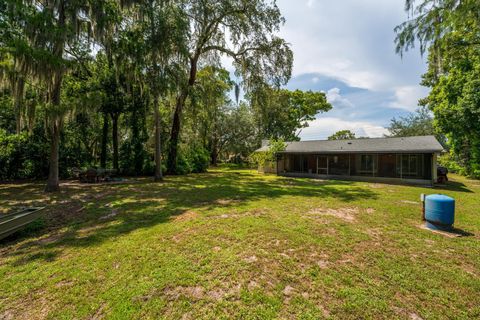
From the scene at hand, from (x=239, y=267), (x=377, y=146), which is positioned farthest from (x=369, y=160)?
(x=239, y=267)

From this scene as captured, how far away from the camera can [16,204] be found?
7.14 metres

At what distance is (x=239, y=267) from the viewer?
332 cm

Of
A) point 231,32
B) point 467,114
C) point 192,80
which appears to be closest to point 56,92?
point 192,80

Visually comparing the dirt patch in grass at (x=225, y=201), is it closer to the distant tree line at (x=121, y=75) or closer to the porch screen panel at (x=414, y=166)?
the distant tree line at (x=121, y=75)

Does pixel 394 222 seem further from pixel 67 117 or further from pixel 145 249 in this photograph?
pixel 67 117

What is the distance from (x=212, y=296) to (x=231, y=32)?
616 inches

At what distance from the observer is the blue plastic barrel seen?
4941 mm

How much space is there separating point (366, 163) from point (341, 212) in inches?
495

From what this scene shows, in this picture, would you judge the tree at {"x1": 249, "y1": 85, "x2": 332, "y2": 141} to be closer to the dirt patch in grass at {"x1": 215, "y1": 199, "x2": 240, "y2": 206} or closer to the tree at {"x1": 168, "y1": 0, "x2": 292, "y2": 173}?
the tree at {"x1": 168, "y1": 0, "x2": 292, "y2": 173}

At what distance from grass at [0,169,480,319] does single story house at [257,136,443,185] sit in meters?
8.82

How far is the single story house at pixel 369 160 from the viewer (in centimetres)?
1367

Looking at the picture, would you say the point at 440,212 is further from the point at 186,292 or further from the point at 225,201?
→ the point at 225,201

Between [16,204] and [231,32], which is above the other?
[231,32]

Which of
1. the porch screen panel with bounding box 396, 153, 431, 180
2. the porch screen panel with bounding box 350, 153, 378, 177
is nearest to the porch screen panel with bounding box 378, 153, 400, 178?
the porch screen panel with bounding box 396, 153, 431, 180
